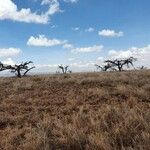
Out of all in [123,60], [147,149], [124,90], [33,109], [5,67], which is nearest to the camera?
[147,149]

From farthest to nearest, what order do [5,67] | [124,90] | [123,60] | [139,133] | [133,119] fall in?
[123,60] → [5,67] → [124,90] → [133,119] → [139,133]

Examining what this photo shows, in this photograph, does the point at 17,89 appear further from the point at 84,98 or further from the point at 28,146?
the point at 28,146

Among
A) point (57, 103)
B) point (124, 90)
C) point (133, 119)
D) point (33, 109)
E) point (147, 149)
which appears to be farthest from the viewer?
point (124, 90)

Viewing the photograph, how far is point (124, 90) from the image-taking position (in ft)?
51.6

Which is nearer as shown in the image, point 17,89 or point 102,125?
point 102,125

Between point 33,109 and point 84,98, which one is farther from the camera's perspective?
point 84,98

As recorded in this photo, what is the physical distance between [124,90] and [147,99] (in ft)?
7.12

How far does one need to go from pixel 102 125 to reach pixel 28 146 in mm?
2021

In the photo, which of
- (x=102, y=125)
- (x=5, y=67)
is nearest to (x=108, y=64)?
(x=5, y=67)

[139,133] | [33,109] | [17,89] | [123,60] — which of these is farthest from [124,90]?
[123,60]

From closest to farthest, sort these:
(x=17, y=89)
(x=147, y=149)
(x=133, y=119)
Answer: (x=147, y=149), (x=133, y=119), (x=17, y=89)

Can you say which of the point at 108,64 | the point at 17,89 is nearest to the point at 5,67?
the point at 108,64

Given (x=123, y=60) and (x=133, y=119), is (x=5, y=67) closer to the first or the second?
(x=123, y=60)

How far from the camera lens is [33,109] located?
43.1ft
